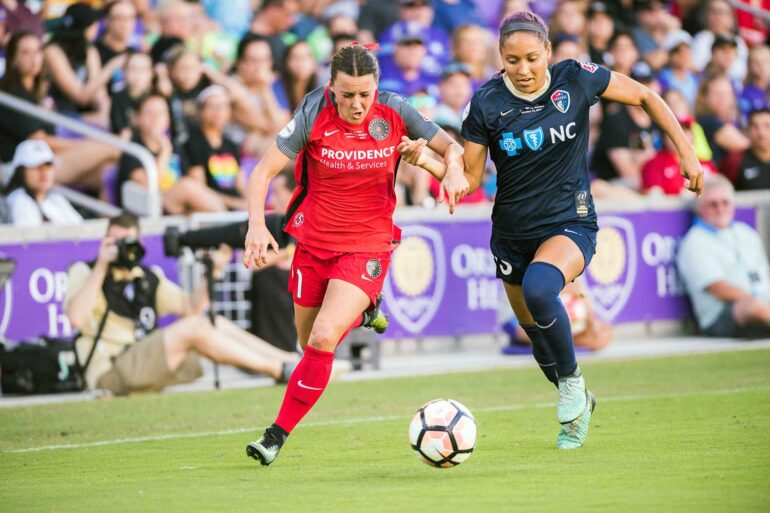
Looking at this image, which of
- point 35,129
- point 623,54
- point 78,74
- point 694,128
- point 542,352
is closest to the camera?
point 542,352

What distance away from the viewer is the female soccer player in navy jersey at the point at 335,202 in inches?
320

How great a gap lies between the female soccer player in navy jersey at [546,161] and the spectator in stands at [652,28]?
40.8 feet

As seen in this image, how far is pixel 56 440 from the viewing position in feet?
33.2

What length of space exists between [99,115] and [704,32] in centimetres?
1026

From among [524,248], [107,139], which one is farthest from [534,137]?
[107,139]

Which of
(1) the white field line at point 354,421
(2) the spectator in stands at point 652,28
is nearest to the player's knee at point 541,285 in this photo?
(1) the white field line at point 354,421

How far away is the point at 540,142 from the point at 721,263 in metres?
7.96

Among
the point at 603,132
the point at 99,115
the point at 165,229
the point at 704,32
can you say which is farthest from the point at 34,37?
the point at 704,32

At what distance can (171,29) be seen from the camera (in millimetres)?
16766

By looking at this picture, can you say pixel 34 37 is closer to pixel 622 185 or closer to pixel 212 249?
pixel 212 249

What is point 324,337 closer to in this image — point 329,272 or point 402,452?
point 329,272

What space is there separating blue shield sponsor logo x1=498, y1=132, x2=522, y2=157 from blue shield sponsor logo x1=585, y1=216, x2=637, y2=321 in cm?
739

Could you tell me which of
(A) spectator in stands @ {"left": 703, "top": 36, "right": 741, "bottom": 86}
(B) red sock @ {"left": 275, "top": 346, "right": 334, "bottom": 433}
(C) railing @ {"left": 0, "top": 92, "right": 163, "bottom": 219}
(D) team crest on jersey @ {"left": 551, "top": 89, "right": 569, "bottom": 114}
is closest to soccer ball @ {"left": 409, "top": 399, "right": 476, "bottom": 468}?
(B) red sock @ {"left": 275, "top": 346, "right": 334, "bottom": 433}

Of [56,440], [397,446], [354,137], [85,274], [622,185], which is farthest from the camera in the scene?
[622,185]
